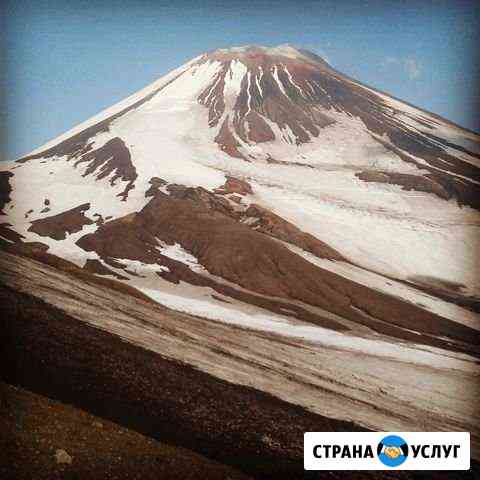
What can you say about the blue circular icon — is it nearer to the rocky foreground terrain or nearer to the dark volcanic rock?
the rocky foreground terrain

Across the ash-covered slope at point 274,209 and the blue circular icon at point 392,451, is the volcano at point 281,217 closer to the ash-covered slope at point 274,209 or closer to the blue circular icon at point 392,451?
the ash-covered slope at point 274,209

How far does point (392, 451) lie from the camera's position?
1411cm

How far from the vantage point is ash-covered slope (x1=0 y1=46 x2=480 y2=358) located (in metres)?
28.3

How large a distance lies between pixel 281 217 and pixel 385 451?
79.6ft

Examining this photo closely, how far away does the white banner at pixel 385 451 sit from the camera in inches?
543

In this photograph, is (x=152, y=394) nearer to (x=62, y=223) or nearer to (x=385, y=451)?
Result: (x=385, y=451)

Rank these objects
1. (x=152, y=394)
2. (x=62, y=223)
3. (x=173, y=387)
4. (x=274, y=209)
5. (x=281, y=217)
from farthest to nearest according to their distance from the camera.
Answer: (x=274, y=209) < (x=281, y=217) < (x=62, y=223) < (x=173, y=387) < (x=152, y=394)

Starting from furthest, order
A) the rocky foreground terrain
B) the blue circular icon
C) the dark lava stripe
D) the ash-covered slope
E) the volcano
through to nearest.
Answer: the ash-covered slope < the volcano < the blue circular icon < the dark lava stripe < the rocky foreground terrain

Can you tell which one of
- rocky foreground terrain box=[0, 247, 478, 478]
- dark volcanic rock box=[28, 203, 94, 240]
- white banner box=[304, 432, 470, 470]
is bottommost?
white banner box=[304, 432, 470, 470]

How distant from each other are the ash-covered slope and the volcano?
124 mm

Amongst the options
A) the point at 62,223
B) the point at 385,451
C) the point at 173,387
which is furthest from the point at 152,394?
the point at 62,223

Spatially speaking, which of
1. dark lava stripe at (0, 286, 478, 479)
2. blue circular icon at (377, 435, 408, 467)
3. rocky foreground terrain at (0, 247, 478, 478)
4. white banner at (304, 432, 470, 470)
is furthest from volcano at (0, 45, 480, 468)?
blue circular icon at (377, 435, 408, 467)

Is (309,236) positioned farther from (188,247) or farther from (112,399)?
(112,399)

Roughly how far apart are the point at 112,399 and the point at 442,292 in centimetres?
2339
